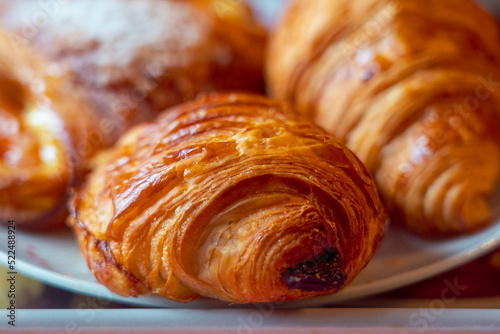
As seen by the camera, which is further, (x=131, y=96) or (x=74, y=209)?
(x=131, y=96)

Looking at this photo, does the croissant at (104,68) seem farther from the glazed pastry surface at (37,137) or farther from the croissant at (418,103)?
the croissant at (418,103)

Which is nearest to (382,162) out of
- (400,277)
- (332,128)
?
(332,128)

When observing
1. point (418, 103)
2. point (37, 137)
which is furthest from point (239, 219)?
point (37, 137)

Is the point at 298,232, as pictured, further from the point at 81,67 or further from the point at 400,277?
the point at 81,67

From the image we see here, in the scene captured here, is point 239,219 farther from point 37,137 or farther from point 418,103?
point 37,137

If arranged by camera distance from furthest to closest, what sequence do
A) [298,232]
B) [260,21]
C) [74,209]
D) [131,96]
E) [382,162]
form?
1. [260,21]
2. [131,96]
3. [382,162]
4. [74,209]
5. [298,232]

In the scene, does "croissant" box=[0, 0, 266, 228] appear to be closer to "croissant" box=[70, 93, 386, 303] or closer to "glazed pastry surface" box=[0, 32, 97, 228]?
"glazed pastry surface" box=[0, 32, 97, 228]
